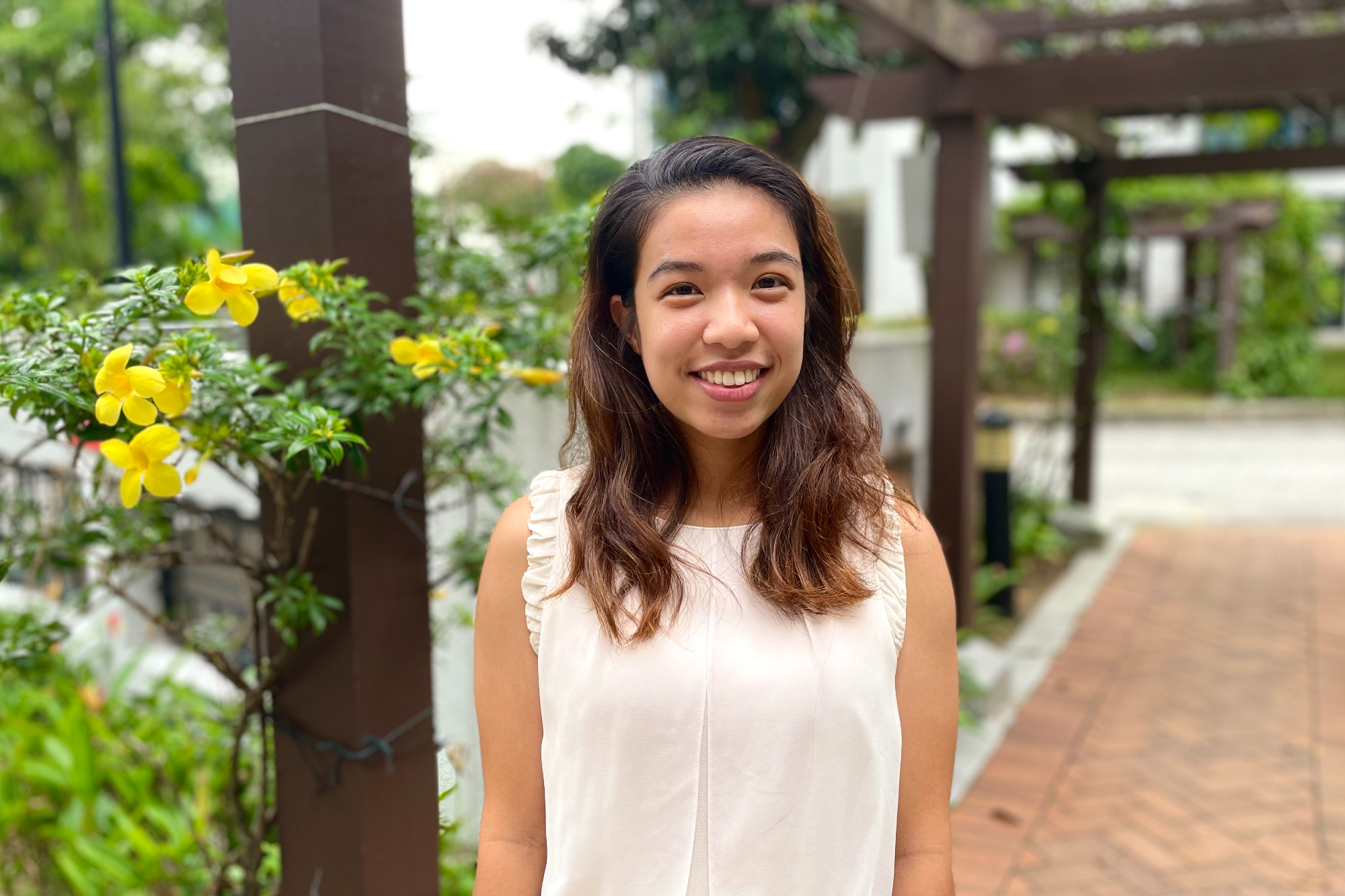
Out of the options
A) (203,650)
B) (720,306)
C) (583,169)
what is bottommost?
(203,650)

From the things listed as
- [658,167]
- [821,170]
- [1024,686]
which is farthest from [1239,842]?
[821,170]

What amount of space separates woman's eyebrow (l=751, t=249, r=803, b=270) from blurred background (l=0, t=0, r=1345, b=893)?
62 cm

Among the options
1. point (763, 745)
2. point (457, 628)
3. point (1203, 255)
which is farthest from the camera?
point (1203, 255)

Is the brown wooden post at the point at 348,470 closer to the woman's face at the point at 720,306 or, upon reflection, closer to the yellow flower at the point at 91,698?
the woman's face at the point at 720,306

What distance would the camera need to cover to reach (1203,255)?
16.8 metres

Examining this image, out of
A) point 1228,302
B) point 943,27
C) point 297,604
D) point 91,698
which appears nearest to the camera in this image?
point 297,604

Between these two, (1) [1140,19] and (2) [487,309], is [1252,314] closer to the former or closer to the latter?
(1) [1140,19]

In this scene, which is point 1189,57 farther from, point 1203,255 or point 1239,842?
point 1203,255

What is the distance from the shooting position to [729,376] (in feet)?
3.98

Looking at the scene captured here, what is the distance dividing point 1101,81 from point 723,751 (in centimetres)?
397

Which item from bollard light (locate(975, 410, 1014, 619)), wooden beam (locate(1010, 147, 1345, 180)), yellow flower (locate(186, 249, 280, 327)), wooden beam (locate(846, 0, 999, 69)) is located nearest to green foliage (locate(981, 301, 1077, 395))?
wooden beam (locate(1010, 147, 1345, 180))

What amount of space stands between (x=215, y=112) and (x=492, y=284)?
1254 cm

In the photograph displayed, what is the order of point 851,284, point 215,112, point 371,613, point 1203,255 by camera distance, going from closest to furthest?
point 851,284 → point 371,613 → point 215,112 → point 1203,255

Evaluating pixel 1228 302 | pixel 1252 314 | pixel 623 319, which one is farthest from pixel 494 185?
pixel 1252 314
